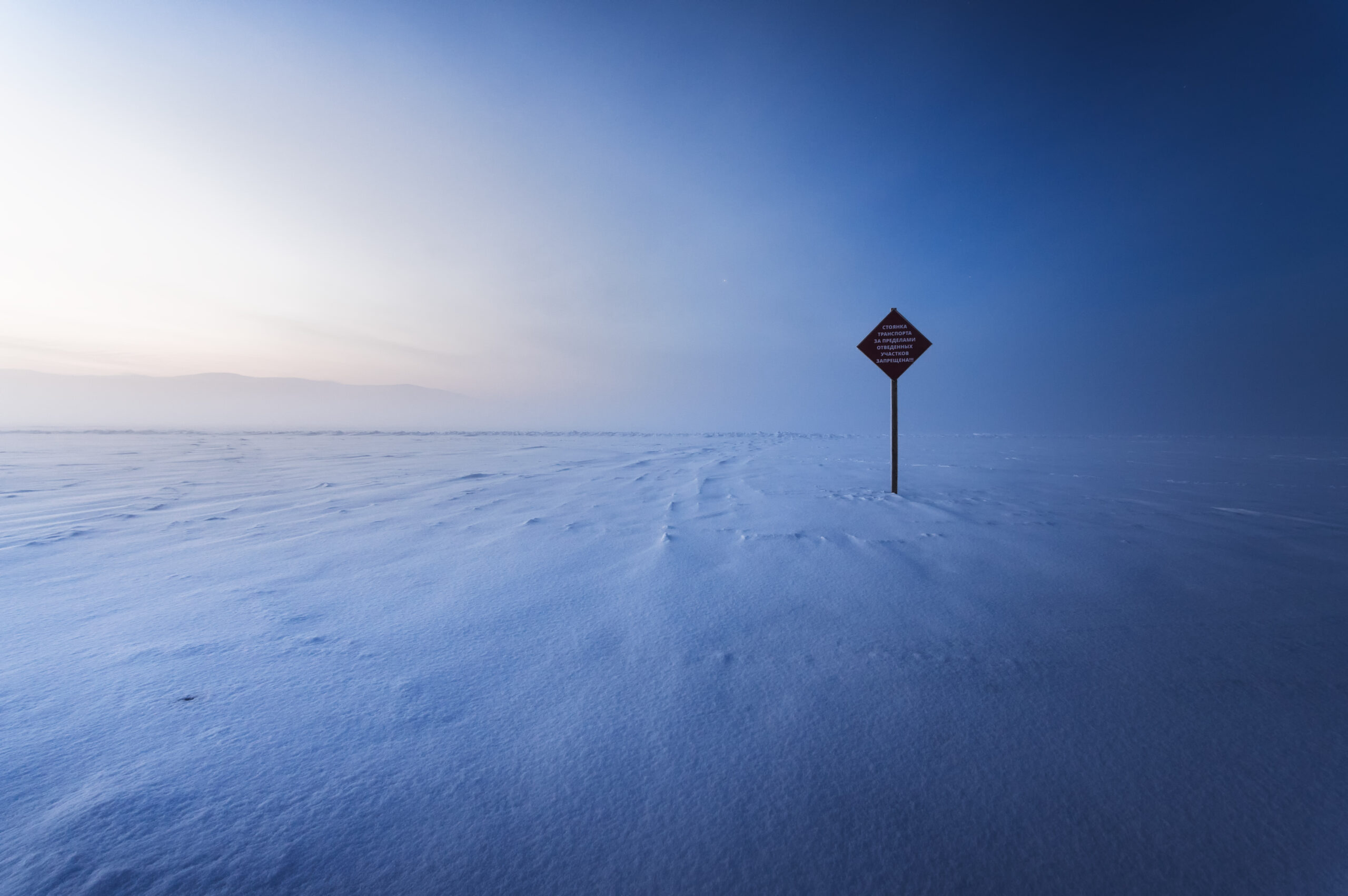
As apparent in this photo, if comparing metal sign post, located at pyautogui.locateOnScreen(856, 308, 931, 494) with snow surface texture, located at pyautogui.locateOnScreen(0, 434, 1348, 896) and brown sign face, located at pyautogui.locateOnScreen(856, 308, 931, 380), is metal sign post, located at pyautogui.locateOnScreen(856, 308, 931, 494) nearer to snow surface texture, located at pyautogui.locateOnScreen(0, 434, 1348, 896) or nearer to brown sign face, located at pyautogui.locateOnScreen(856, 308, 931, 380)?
brown sign face, located at pyautogui.locateOnScreen(856, 308, 931, 380)

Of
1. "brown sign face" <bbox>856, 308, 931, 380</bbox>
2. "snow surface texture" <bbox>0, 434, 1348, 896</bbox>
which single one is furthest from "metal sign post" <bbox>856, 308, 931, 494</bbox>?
"snow surface texture" <bbox>0, 434, 1348, 896</bbox>

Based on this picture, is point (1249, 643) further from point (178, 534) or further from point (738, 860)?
point (178, 534)

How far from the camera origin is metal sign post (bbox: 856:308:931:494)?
5.95 metres

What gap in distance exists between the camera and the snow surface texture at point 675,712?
113cm

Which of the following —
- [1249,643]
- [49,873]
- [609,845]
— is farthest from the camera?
[1249,643]

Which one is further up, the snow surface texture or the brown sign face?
the brown sign face

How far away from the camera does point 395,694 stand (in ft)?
5.81

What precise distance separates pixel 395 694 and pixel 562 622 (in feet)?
2.55

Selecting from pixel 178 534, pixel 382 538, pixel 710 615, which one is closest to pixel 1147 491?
pixel 710 615

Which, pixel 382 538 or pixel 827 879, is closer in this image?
pixel 827 879

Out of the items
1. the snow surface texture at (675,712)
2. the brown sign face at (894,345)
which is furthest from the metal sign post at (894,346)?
the snow surface texture at (675,712)

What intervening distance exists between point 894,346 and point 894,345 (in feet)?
0.07

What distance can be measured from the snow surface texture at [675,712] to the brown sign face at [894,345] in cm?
251

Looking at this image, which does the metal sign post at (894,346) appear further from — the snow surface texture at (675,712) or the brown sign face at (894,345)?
the snow surface texture at (675,712)
